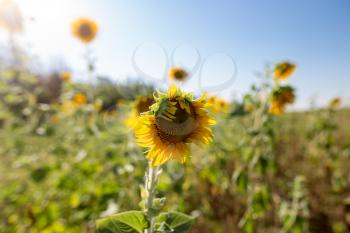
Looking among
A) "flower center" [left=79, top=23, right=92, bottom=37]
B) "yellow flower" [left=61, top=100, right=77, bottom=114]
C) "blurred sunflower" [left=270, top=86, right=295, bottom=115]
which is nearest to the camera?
"blurred sunflower" [left=270, top=86, right=295, bottom=115]

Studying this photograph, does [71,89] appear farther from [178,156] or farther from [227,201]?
[178,156]

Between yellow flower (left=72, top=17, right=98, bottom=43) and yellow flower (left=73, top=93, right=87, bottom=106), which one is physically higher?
yellow flower (left=72, top=17, right=98, bottom=43)

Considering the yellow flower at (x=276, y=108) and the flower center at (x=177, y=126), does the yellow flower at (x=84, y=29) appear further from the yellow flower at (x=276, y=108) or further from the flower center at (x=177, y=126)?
the flower center at (x=177, y=126)

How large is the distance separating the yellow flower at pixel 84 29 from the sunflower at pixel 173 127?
2.66 m

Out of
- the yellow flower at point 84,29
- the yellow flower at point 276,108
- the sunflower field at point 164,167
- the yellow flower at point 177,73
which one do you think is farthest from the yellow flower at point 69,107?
the yellow flower at point 276,108

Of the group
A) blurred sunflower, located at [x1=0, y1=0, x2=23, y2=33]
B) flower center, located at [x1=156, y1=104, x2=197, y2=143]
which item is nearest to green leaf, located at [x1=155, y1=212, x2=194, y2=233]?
flower center, located at [x1=156, y1=104, x2=197, y2=143]

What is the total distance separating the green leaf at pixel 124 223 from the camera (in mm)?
676

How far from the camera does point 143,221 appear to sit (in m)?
0.70

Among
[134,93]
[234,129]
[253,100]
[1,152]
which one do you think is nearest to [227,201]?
[234,129]

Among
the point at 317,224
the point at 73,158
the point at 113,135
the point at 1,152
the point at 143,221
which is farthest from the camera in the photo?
the point at 1,152

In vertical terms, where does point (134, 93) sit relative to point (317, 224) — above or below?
above

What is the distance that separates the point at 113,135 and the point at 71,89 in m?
0.90

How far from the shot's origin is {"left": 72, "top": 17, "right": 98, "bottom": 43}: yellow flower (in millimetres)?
3184

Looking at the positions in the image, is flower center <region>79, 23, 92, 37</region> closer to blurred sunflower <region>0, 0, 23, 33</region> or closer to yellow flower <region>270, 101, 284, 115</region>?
blurred sunflower <region>0, 0, 23, 33</region>
